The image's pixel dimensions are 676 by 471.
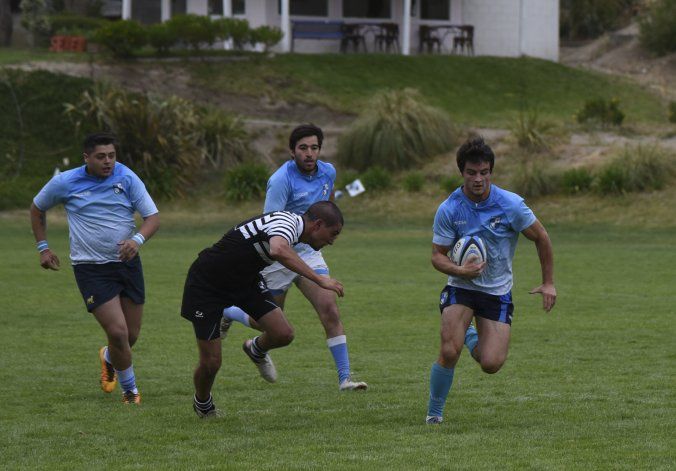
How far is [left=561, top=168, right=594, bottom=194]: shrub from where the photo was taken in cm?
3014

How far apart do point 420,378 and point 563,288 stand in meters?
8.01

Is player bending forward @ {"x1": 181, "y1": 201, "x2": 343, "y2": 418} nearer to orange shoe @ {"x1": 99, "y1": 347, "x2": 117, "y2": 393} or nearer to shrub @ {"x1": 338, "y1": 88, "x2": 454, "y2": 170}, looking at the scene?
orange shoe @ {"x1": 99, "y1": 347, "x2": 117, "y2": 393}

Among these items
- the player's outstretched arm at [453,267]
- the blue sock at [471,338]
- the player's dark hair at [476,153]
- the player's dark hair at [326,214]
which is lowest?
the blue sock at [471,338]

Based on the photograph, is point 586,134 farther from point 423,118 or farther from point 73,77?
point 73,77

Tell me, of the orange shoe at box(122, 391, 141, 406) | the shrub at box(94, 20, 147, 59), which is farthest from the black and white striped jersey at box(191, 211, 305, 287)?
the shrub at box(94, 20, 147, 59)

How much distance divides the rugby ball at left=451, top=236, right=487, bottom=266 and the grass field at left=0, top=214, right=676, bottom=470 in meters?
1.12

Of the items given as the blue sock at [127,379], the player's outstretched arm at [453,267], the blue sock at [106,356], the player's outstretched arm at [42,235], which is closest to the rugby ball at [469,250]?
the player's outstretched arm at [453,267]

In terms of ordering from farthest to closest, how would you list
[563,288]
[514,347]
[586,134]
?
[586,134]
[563,288]
[514,347]

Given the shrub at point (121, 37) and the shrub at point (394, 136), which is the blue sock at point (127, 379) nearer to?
the shrub at point (394, 136)

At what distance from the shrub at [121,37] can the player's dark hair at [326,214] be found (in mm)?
31924

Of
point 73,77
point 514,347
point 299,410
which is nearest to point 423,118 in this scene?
point 73,77

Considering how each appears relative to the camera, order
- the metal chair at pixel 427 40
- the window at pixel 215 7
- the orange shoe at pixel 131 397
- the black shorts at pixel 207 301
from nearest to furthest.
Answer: the black shorts at pixel 207 301 < the orange shoe at pixel 131 397 < the metal chair at pixel 427 40 < the window at pixel 215 7

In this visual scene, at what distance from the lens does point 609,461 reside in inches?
289

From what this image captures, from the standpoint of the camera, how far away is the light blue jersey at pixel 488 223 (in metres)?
8.61
